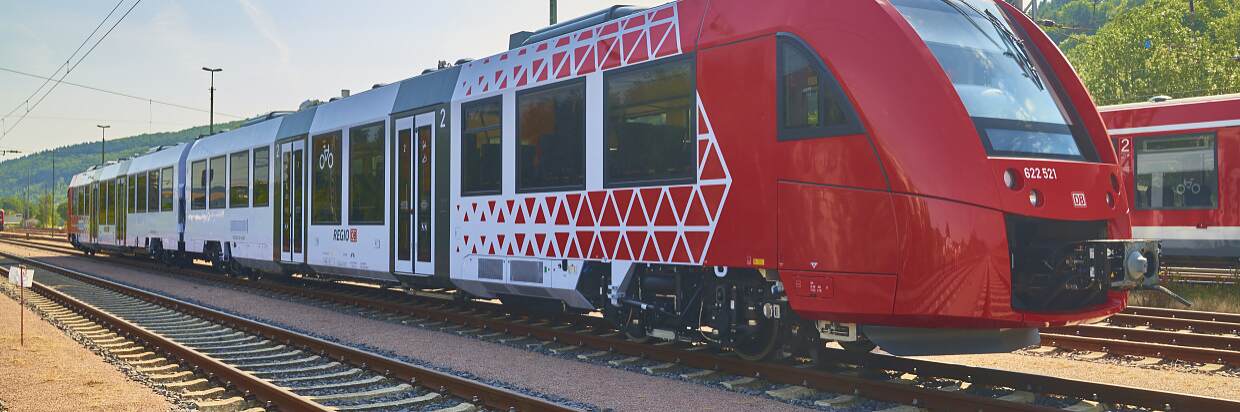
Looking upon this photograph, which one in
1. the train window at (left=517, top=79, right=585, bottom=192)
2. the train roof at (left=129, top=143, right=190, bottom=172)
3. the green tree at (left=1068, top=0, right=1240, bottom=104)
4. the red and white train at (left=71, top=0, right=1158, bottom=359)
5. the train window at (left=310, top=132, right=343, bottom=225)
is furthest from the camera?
the green tree at (left=1068, top=0, right=1240, bottom=104)

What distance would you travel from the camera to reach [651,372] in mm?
8844

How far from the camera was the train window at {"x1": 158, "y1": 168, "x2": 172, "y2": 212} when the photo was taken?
78.7ft

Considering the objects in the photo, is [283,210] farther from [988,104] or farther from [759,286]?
[988,104]

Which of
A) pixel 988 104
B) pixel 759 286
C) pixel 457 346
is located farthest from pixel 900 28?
pixel 457 346

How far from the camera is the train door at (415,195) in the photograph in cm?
1245

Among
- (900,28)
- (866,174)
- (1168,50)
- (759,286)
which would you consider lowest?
(759,286)

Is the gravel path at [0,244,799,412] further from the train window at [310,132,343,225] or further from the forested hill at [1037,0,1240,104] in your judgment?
the forested hill at [1037,0,1240,104]

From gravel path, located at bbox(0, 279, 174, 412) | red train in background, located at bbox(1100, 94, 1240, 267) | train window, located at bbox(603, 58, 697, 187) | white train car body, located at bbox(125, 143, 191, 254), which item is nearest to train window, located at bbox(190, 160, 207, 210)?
white train car body, located at bbox(125, 143, 191, 254)

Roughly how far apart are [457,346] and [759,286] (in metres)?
3.99

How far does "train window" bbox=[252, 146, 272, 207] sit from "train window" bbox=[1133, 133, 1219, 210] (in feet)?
51.7

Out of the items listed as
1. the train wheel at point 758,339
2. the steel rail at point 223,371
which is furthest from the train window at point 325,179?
the train wheel at point 758,339

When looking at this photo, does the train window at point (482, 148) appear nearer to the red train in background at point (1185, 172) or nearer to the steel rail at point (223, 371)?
the steel rail at point (223, 371)

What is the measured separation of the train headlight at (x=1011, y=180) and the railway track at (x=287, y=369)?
341cm

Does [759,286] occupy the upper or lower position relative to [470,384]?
upper
